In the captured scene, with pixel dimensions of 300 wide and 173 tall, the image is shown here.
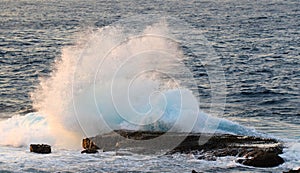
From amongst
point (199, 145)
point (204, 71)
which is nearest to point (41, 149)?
point (199, 145)

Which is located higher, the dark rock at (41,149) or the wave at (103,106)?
the wave at (103,106)

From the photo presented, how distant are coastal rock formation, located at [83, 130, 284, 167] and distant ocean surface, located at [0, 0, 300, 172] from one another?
447mm

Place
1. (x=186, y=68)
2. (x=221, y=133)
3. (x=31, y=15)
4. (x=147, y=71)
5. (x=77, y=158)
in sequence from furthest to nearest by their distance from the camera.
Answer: (x=31, y=15)
(x=186, y=68)
(x=147, y=71)
(x=221, y=133)
(x=77, y=158)

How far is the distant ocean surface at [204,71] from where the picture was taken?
1861cm

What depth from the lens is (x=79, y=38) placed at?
55812 millimetres

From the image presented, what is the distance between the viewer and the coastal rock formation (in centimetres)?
1847

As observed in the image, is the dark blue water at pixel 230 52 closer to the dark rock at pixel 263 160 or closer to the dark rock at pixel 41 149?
the dark rock at pixel 263 160

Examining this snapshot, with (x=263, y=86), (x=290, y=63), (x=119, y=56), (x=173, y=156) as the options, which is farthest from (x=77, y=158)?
(x=290, y=63)

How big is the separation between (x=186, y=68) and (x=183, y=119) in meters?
17.8

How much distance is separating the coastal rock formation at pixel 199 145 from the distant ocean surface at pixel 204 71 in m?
0.45

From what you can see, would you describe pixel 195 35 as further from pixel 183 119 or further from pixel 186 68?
pixel 183 119

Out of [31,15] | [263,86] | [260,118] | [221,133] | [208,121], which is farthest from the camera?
[31,15]

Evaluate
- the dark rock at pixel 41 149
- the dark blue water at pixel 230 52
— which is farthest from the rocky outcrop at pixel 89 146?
the dark blue water at pixel 230 52

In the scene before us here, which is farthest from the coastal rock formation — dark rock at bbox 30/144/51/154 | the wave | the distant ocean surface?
dark rock at bbox 30/144/51/154
